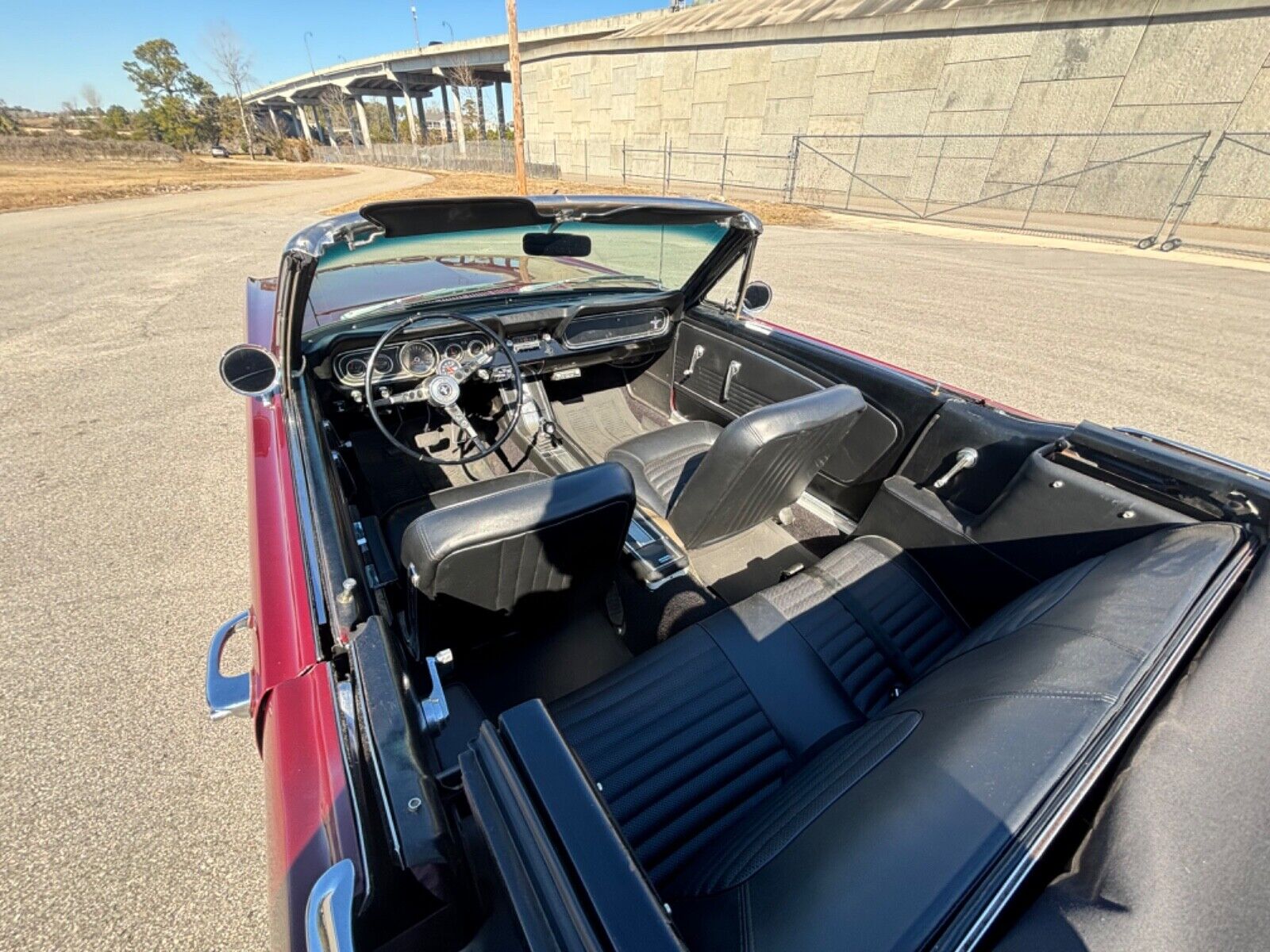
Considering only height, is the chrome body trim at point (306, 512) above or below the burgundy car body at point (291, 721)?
above

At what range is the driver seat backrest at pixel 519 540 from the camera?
1.28 metres

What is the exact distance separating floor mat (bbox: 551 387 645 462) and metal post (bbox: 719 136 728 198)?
15919 millimetres

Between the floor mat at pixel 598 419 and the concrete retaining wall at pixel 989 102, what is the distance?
15967 millimetres

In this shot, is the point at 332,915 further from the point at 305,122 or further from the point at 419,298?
the point at 305,122

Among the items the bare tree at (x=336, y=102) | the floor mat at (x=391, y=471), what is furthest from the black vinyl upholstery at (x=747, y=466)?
the bare tree at (x=336, y=102)

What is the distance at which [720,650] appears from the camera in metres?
1.64

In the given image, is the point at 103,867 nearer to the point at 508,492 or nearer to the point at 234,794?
the point at 234,794

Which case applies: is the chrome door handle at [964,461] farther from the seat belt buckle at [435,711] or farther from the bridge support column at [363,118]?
the bridge support column at [363,118]

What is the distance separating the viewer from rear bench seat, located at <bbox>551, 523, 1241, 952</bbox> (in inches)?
29.2

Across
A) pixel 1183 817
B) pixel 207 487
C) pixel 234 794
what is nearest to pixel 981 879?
pixel 1183 817

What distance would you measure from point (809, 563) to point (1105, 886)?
75.1 inches

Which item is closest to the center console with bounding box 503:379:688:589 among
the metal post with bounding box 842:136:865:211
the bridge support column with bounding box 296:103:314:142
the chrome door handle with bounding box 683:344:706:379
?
the chrome door handle with bounding box 683:344:706:379

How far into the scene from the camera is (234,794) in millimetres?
1733

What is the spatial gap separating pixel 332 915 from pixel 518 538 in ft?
2.61
